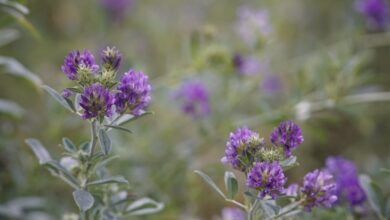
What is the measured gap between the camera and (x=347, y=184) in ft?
3.40

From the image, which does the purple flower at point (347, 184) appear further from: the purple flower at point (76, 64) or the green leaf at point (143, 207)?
the purple flower at point (76, 64)

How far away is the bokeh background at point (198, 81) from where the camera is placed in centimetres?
144

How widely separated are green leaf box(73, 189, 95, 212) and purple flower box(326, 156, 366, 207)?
0.45 metres

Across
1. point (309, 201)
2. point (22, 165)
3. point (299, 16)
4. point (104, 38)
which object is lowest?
point (309, 201)

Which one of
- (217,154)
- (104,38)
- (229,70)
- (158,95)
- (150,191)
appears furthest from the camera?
(104,38)

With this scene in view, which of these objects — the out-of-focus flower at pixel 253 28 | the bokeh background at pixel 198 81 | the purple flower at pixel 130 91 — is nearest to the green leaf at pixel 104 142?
the purple flower at pixel 130 91

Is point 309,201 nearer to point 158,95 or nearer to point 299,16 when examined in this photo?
point 158,95

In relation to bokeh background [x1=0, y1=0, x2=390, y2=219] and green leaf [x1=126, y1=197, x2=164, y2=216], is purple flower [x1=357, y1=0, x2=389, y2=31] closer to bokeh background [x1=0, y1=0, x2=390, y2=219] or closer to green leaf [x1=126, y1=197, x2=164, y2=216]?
bokeh background [x1=0, y1=0, x2=390, y2=219]

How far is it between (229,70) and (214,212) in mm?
460

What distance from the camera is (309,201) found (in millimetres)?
808

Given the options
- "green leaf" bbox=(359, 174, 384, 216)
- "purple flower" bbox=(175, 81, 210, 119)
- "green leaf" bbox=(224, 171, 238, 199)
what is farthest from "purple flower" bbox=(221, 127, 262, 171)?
"purple flower" bbox=(175, 81, 210, 119)

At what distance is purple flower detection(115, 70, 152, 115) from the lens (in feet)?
2.57

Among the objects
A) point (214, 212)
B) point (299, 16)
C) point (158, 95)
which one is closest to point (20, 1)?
point (158, 95)

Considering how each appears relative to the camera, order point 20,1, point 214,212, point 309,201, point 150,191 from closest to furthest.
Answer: point 309,201
point 20,1
point 150,191
point 214,212
